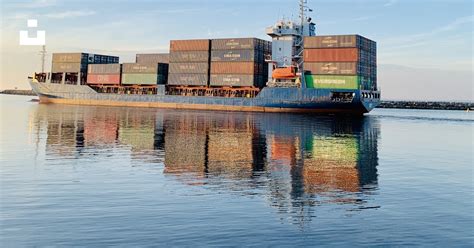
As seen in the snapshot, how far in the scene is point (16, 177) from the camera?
16.0 m

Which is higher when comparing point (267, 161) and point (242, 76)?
point (242, 76)

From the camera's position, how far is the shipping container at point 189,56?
87062 millimetres

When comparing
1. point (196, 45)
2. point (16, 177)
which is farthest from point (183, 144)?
point (196, 45)

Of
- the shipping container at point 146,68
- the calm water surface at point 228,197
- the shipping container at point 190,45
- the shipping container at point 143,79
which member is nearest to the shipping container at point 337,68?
the shipping container at point 190,45

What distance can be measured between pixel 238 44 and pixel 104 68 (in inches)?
1431

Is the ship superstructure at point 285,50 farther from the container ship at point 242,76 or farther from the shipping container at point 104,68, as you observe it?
the shipping container at point 104,68

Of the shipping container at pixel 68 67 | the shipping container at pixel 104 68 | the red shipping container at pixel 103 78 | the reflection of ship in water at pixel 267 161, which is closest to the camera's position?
the reflection of ship in water at pixel 267 161

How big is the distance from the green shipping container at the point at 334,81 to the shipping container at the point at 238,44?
1359 cm

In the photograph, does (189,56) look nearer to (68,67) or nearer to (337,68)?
(337,68)

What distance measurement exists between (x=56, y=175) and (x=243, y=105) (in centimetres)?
6780

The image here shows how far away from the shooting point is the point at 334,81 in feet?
234

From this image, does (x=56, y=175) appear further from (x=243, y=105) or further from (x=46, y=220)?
(x=243, y=105)

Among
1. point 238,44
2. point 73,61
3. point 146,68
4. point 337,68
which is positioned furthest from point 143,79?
point 337,68

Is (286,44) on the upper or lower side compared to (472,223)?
upper
